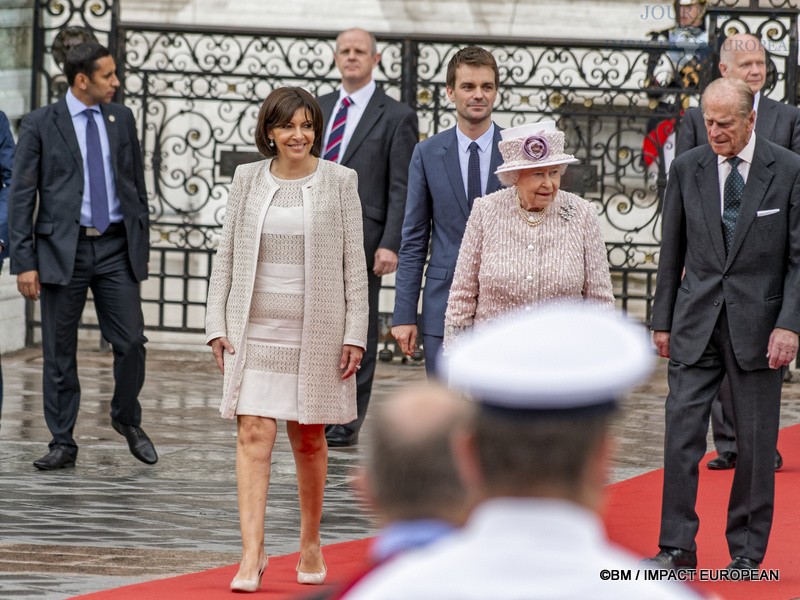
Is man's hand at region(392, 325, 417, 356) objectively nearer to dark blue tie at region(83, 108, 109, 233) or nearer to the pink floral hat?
the pink floral hat

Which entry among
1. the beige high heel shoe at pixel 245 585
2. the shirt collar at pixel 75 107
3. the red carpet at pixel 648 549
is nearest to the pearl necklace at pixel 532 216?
the red carpet at pixel 648 549

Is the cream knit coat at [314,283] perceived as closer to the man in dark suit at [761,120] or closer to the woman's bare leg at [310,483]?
the woman's bare leg at [310,483]

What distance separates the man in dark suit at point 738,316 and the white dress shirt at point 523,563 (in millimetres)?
4258

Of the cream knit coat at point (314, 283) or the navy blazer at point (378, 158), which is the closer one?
the cream knit coat at point (314, 283)

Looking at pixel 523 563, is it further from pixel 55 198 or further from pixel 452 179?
pixel 55 198

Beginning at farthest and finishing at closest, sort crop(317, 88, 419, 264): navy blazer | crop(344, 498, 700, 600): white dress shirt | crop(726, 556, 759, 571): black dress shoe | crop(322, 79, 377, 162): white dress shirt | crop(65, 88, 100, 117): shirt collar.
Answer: crop(322, 79, 377, 162): white dress shirt < crop(317, 88, 419, 264): navy blazer < crop(65, 88, 100, 117): shirt collar < crop(726, 556, 759, 571): black dress shoe < crop(344, 498, 700, 600): white dress shirt

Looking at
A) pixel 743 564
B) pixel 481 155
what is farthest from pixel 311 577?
pixel 481 155

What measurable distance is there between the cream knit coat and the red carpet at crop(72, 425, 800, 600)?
612mm

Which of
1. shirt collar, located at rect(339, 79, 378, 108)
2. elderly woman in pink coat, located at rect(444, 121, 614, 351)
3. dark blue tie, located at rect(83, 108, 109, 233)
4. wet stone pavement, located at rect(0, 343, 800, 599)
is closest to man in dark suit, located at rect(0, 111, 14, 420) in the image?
dark blue tie, located at rect(83, 108, 109, 233)

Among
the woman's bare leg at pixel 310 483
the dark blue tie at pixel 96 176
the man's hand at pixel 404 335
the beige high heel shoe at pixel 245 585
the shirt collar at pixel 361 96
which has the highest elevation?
the shirt collar at pixel 361 96

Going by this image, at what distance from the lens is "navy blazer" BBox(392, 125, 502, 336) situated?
21.6 ft

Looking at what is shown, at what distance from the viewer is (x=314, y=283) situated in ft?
18.9

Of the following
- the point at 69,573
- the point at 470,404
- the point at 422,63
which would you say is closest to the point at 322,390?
the point at 69,573

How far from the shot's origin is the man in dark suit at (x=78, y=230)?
803cm
